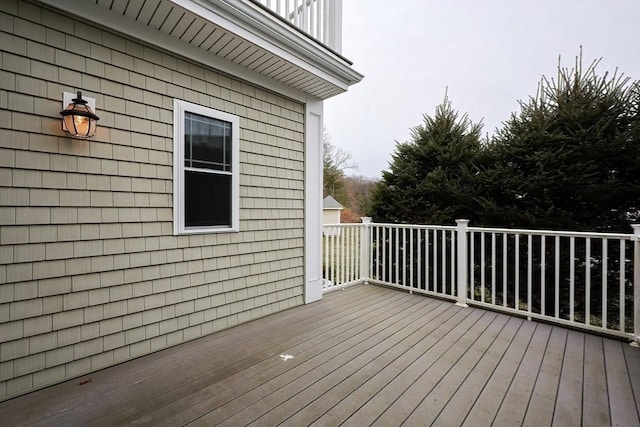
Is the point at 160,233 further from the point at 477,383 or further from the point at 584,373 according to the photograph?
the point at 584,373

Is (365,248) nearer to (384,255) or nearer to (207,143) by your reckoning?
(384,255)

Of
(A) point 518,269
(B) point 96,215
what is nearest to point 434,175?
(A) point 518,269

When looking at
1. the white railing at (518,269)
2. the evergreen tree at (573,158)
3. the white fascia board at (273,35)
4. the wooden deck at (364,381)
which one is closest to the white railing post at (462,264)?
the white railing at (518,269)

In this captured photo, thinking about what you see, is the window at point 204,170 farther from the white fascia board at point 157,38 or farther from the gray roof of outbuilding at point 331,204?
the gray roof of outbuilding at point 331,204

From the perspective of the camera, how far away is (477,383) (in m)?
2.06

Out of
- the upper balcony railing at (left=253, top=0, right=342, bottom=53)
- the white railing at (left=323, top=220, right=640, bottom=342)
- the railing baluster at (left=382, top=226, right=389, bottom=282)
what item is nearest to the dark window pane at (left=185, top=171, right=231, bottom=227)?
the white railing at (left=323, top=220, right=640, bottom=342)

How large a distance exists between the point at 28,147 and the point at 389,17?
1016 centimetres

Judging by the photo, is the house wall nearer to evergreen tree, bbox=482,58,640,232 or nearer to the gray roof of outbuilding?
evergreen tree, bbox=482,58,640,232

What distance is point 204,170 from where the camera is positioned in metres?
2.91

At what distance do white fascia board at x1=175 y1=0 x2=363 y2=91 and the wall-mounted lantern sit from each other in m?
1.05

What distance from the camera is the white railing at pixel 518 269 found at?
3180 mm

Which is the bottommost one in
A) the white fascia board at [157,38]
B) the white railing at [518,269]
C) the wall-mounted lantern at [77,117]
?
the white railing at [518,269]

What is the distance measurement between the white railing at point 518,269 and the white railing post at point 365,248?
0.06ft

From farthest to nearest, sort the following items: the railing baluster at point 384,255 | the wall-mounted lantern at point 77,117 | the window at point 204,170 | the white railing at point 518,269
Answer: the railing baluster at point 384,255
the white railing at point 518,269
the window at point 204,170
the wall-mounted lantern at point 77,117
